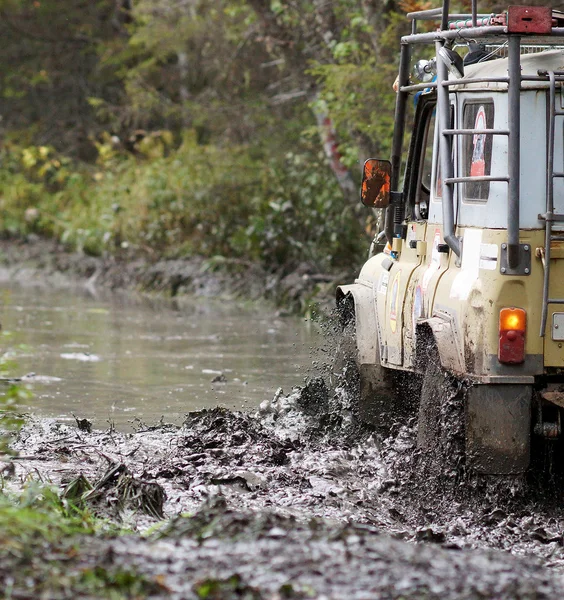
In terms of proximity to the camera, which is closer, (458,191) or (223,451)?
(458,191)

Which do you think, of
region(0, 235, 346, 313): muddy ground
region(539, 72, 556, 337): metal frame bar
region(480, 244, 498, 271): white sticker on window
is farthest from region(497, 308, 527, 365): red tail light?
region(0, 235, 346, 313): muddy ground

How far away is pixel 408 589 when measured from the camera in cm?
419

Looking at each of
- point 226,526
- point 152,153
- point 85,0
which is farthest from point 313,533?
point 85,0

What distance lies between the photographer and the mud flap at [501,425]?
625 centimetres

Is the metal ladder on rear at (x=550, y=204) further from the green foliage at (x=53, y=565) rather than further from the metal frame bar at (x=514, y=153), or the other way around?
the green foliage at (x=53, y=565)

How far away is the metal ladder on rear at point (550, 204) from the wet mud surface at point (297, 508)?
0.98 metres

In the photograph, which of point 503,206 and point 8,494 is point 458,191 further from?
point 8,494

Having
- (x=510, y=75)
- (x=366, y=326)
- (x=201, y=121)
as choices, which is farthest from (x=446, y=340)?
(x=201, y=121)

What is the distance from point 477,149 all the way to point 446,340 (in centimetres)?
105

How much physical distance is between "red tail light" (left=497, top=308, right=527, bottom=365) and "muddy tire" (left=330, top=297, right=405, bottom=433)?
2086 mm

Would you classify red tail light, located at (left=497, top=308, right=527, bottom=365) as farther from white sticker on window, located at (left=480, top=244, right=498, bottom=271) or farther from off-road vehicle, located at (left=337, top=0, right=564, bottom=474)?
white sticker on window, located at (left=480, top=244, right=498, bottom=271)

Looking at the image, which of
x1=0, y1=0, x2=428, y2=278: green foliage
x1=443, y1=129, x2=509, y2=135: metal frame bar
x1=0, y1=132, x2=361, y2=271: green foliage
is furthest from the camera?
x1=0, y1=132, x2=361, y2=271: green foliage

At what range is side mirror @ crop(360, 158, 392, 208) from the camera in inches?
317

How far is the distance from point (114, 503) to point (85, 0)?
28677 mm
